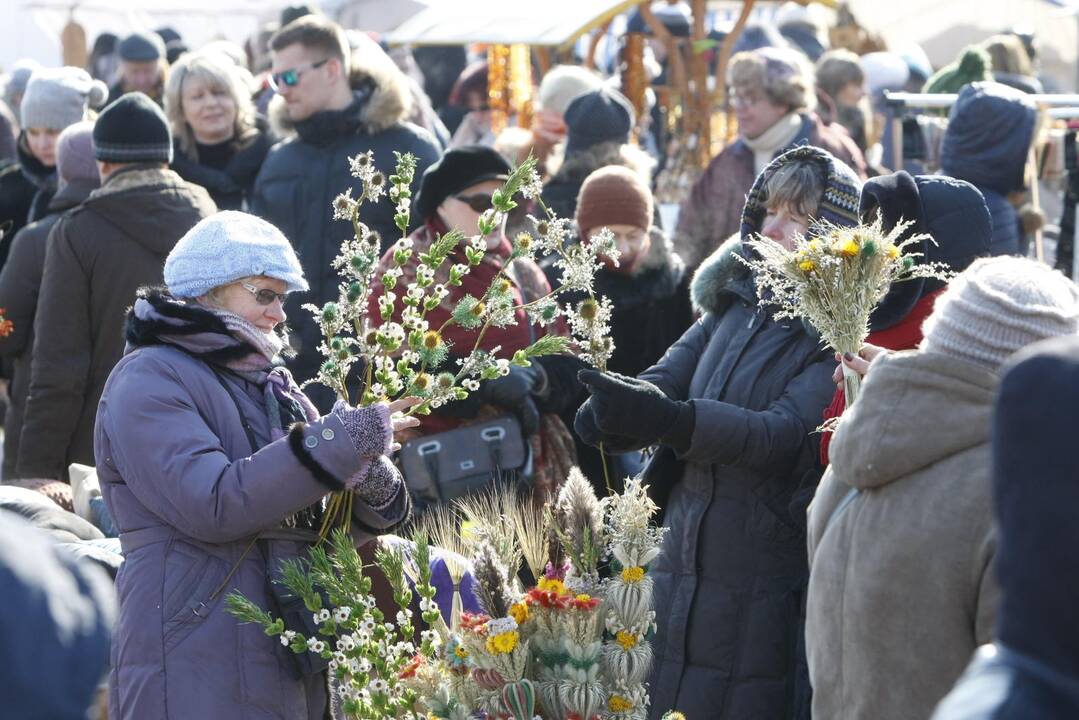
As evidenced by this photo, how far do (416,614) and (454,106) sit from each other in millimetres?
8376

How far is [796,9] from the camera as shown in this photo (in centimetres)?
1526

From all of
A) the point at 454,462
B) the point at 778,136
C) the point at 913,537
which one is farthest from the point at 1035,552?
the point at 778,136

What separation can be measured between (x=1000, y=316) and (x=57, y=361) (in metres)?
3.76

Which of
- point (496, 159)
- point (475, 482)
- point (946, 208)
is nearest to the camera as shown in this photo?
point (946, 208)

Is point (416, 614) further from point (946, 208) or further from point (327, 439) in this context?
point (946, 208)

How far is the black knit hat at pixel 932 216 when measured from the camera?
374 centimetres

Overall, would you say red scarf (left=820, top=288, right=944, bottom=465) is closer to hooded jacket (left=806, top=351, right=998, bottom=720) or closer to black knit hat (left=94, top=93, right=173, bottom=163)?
hooded jacket (left=806, top=351, right=998, bottom=720)

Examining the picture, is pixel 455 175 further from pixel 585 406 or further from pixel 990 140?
pixel 990 140

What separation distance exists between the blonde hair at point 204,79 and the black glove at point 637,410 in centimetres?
391

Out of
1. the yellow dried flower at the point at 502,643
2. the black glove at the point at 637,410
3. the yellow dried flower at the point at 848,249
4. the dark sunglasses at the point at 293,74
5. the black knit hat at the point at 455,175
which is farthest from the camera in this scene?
the dark sunglasses at the point at 293,74

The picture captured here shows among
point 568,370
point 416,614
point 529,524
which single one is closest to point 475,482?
point 568,370

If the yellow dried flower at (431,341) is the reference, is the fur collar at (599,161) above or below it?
below

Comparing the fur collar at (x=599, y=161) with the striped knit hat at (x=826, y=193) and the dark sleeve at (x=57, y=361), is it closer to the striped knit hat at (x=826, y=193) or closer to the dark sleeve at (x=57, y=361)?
the dark sleeve at (x=57, y=361)

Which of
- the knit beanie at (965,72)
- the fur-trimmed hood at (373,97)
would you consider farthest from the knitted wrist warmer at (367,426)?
the knit beanie at (965,72)
